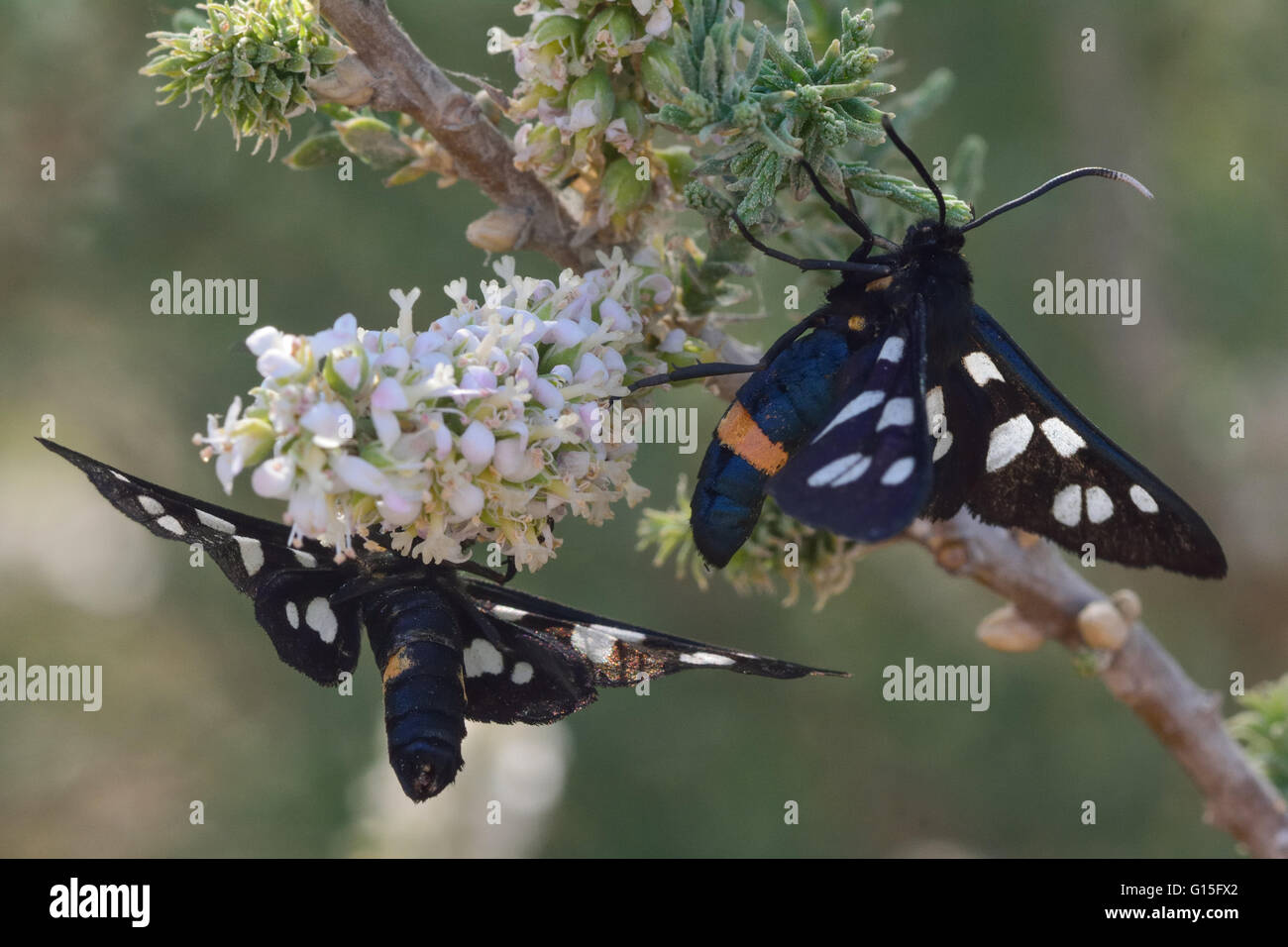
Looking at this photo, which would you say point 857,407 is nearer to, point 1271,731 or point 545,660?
point 545,660

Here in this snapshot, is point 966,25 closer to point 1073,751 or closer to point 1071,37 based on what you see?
point 1071,37

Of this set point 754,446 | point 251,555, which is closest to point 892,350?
point 754,446

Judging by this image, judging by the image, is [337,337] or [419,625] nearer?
[337,337]

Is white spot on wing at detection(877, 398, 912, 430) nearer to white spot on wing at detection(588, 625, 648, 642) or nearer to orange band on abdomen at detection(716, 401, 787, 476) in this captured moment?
orange band on abdomen at detection(716, 401, 787, 476)

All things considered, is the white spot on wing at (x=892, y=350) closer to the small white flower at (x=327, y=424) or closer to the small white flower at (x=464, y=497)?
the small white flower at (x=464, y=497)

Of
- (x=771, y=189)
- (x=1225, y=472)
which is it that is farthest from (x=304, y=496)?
(x=1225, y=472)

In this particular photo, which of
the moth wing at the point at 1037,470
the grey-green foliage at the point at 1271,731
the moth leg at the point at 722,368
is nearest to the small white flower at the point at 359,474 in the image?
the moth leg at the point at 722,368

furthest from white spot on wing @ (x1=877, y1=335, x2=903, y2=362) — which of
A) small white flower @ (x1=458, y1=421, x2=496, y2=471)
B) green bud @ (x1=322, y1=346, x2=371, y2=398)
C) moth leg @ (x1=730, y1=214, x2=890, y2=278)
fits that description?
green bud @ (x1=322, y1=346, x2=371, y2=398)
